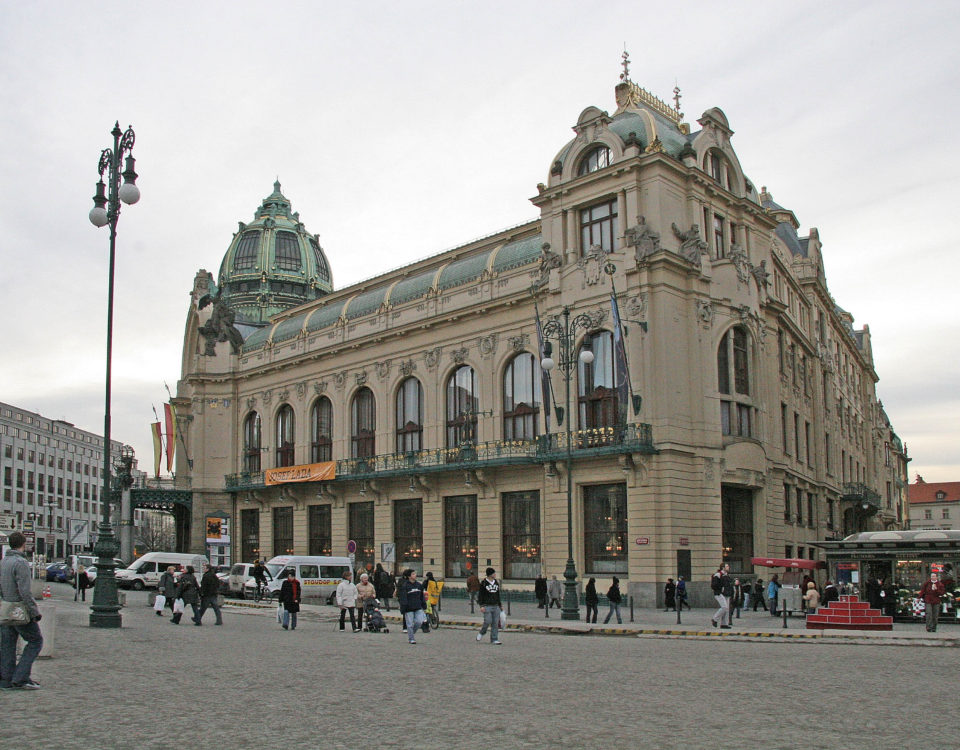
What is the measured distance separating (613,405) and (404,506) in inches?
602

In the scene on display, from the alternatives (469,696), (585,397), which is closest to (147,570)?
(585,397)

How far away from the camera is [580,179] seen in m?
42.7

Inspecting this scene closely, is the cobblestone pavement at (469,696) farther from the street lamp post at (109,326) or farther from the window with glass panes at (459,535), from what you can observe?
the window with glass panes at (459,535)

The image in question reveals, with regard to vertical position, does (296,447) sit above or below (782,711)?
above

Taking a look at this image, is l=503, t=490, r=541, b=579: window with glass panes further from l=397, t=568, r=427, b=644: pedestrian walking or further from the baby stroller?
l=397, t=568, r=427, b=644: pedestrian walking

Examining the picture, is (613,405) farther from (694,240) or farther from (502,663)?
(502,663)

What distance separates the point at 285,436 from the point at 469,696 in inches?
1981

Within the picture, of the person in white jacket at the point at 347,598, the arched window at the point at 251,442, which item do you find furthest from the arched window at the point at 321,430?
the person in white jacket at the point at 347,598

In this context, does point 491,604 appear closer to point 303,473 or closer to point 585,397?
point 585,397

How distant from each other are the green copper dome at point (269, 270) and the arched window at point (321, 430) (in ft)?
50.6

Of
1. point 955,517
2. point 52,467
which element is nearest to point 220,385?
point 52,467

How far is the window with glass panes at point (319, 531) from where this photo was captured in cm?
5644

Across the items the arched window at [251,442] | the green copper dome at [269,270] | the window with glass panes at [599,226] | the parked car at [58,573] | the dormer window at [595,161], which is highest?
the green copper dome at [269,270]

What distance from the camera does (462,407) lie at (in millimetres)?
48844
